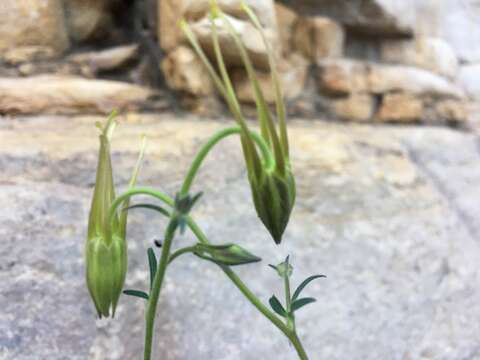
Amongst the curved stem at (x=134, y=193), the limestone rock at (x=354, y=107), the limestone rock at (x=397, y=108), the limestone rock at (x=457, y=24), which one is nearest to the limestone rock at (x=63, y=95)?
the limestone rock at (x=354, y=107)

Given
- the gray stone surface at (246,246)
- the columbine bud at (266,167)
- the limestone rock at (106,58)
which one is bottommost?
the gray stone surface at (246,246)

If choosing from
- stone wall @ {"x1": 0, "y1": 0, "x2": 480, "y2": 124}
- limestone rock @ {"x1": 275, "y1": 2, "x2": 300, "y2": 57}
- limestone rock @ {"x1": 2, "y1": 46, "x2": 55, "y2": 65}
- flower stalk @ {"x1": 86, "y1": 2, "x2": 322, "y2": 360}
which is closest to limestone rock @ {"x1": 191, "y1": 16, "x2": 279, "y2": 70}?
stone wall @ {"x1": 0, "y1": 0, "x2": 480, "y2": 124}

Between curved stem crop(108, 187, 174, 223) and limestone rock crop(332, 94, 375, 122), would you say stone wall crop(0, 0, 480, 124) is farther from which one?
curved stem crop(108, 187, 174, 223)

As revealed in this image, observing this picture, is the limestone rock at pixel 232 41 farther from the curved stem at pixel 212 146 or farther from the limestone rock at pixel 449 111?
the curved stem at pixel 212 146

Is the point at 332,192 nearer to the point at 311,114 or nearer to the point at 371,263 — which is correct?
the point at 371,263

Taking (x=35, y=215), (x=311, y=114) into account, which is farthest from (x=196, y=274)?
(x=311, y=114)

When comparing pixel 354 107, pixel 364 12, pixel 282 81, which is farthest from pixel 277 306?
pixel 364 12
